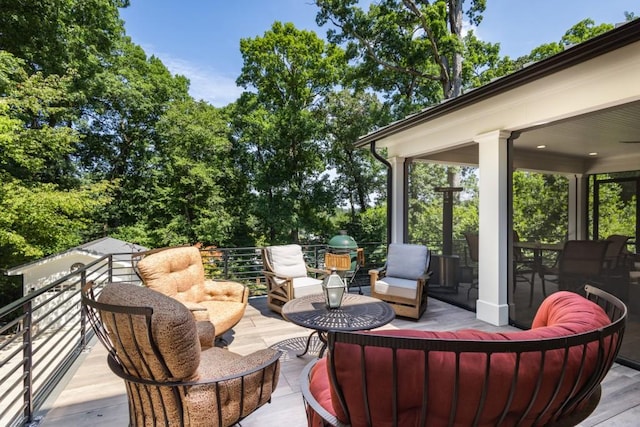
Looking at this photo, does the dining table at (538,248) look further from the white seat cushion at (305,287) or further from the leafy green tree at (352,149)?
the leafy green tree at (352,149)

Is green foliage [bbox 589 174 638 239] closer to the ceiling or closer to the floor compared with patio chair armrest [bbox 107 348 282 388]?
closer to the ceiling

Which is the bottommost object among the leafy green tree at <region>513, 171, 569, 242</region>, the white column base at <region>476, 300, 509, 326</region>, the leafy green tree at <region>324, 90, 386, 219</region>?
the white column base at <region>476, 300, 509, 326</region>

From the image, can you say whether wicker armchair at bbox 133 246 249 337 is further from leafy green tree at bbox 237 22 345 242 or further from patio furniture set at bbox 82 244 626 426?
leafy green tree at bbox 237 22 345 242

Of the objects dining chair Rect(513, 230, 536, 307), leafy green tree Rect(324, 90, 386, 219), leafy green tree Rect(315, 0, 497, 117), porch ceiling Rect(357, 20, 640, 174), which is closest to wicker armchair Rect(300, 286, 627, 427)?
porch ceiling Rect(357, 20, 640, 174)

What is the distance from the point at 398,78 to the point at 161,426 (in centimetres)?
1210

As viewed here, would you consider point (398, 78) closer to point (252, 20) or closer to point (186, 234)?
point (252, 20)

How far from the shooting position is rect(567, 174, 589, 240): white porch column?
4.34 m

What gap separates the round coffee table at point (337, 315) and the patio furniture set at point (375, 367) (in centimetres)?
2

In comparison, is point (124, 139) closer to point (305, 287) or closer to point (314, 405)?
point (305, 287)

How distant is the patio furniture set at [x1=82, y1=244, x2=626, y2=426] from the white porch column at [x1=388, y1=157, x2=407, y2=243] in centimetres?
329

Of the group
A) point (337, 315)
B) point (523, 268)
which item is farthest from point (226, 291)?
point (523, 268)

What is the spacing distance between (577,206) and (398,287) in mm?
3194

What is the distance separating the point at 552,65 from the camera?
281 centimetres

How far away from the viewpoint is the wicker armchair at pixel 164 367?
1.39 m
